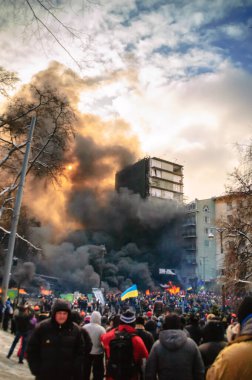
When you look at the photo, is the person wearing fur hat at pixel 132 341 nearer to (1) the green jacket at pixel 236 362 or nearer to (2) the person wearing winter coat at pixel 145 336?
(2) the person wearing winter coat at pixel 145 336

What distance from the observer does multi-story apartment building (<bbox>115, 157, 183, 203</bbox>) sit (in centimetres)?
8212

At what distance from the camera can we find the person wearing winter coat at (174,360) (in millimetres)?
3455

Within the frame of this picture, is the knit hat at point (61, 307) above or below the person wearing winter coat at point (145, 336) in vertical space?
above

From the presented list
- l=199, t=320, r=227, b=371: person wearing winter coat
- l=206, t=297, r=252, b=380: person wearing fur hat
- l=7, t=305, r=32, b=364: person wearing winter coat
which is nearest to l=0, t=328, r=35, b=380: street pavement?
l=7, t=305, r=32, b=364: person wearing winter coat

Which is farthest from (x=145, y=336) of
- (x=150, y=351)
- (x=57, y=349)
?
(x=57, y=349)

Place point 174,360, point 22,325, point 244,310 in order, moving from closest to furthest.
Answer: point 244,310, point 174,360, point 22,325

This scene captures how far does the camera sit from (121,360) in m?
4.24

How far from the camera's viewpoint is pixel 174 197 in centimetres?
8575

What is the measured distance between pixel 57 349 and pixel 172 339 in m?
1.28

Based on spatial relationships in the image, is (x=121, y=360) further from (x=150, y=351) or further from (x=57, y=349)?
(x=57, y=349)

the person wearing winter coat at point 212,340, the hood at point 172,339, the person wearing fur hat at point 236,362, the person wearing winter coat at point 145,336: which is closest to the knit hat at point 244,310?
the person wearing fur hat at point 236,362

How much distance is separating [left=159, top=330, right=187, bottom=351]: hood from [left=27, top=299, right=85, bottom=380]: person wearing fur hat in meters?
0.95

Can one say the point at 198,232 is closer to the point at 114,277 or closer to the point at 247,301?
the point at 114,277

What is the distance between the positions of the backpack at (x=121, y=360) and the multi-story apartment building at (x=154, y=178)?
76.5 m
